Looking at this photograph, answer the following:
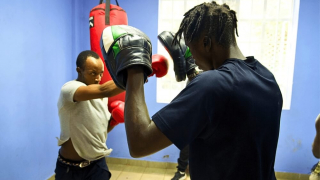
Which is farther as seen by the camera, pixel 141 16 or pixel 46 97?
pixel 141 16

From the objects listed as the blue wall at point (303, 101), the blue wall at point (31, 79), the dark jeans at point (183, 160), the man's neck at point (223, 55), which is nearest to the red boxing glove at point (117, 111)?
the blue wall at point (31, 79)

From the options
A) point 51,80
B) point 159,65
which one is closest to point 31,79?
point 51,80

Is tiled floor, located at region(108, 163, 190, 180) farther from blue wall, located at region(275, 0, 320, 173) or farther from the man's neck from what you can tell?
the man's neck

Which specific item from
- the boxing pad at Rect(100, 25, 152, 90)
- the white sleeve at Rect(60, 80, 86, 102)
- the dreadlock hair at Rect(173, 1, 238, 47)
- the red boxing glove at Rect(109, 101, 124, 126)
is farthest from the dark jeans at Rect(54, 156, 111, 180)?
the dreadlock hair at Rect(173, 1, 238, 47)

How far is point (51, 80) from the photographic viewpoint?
2.57 meters

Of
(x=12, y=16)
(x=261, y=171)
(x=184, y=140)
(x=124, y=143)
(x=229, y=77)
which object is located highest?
(x=12, y=16)

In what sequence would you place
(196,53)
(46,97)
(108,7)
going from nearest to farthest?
(196,53), (108,7), (46,97)

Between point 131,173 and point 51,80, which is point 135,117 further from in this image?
point 131,173

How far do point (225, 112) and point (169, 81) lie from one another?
2542mm

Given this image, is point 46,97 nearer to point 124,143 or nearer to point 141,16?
point 124,143

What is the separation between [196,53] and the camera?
764 mm

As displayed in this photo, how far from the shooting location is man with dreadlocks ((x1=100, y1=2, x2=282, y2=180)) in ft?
1.98

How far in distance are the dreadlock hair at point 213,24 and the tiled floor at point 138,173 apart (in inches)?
93.5

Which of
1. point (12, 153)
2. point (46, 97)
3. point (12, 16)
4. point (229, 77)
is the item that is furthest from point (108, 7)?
point (229, 77)
